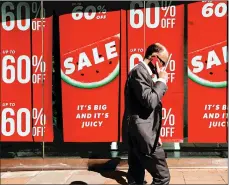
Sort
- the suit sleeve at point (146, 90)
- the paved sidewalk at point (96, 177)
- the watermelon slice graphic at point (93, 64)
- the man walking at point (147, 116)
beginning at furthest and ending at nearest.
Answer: the watermelon slice graphic at point (93, 64)
the paved sidewalk at point (96, 177)
the man walking at point (147, 116)
the suit sleeve at point (146, 90)

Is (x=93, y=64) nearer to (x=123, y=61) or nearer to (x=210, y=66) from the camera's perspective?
(x=123, y=61)

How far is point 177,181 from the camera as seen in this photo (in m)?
5.94

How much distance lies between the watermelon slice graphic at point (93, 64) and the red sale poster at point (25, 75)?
304mm

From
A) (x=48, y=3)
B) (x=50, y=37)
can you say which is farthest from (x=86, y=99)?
(x=48, y=3)

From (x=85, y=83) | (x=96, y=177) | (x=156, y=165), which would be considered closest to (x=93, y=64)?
(x=85, y=83)

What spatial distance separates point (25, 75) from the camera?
6.62 meters

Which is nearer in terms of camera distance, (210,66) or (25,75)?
(210,66)

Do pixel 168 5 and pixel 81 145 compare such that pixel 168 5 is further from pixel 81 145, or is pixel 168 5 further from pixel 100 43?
pixel 81 145

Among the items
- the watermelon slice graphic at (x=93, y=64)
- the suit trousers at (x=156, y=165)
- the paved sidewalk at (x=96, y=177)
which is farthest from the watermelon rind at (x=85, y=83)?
the suit trousers at (x=156, y=165)

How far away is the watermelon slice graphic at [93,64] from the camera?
6.53 meters

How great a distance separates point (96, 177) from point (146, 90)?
6.56ft

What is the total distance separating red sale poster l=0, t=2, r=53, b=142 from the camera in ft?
21.5

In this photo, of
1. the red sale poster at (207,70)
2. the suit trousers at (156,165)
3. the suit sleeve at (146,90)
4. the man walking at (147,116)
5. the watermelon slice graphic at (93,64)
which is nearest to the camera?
the suit sleeve at (146,90)

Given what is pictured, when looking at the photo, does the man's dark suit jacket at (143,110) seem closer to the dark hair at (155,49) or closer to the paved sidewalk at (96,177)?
the dark hair at (155,49)
